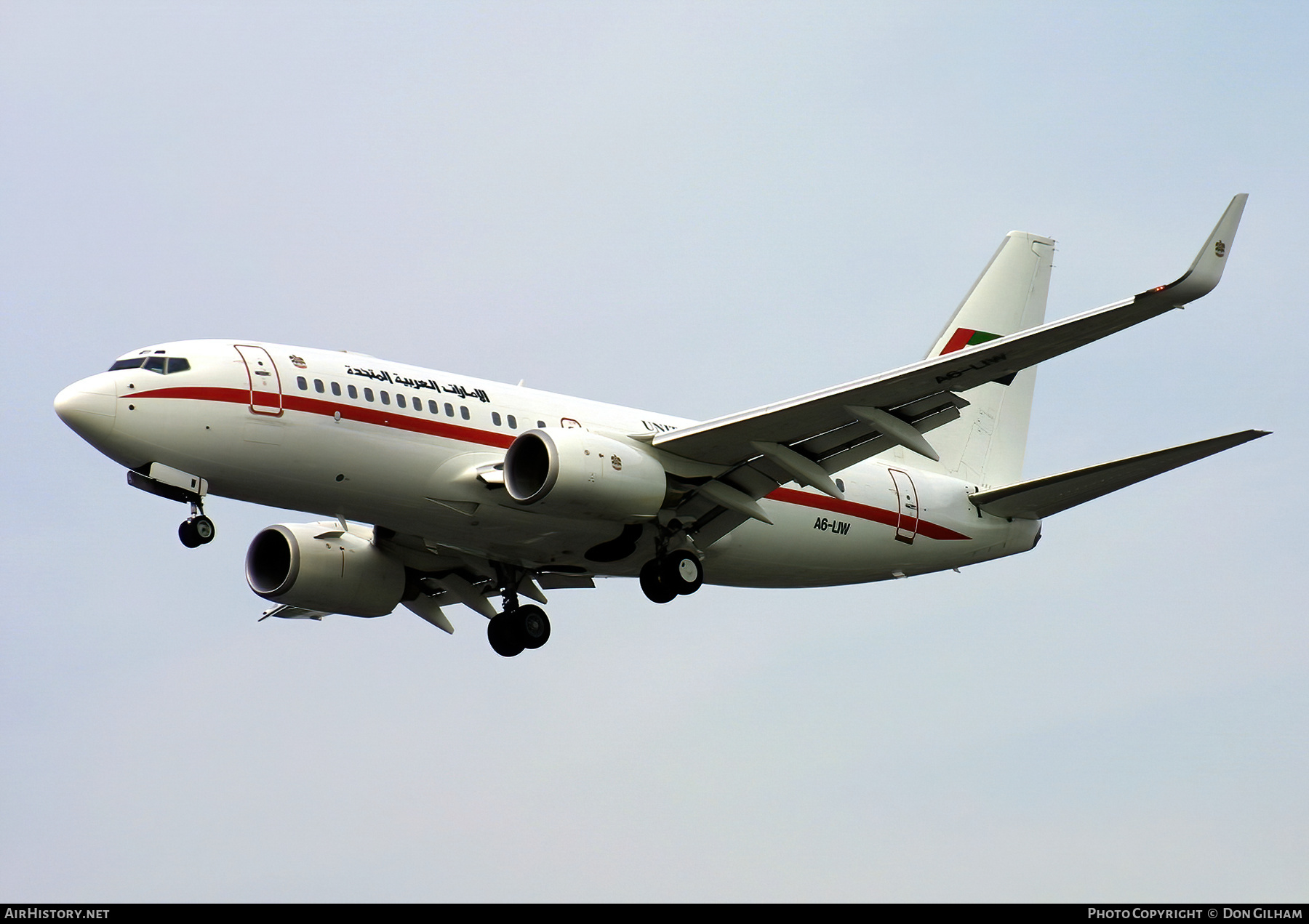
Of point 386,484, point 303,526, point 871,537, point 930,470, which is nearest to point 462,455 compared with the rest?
point 386,484

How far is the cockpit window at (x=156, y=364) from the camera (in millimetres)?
25188

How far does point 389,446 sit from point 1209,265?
1377 cm

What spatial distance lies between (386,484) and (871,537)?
10.8 meters

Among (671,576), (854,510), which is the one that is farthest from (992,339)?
(671,576)

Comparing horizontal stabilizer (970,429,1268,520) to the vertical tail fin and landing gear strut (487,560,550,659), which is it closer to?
the vertical tail fin

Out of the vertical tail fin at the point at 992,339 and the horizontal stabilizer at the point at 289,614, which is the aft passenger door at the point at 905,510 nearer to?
the vertical tail fin at the point at 992,339

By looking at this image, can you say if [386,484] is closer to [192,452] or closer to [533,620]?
[192,452]

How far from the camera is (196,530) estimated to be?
992 inches

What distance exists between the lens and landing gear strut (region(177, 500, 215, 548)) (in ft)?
82.4

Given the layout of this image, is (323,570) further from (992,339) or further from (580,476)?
(992,339)

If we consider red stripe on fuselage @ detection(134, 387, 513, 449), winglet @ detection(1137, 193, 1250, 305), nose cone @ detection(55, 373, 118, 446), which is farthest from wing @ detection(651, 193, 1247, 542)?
nose cone @ detection(55, 373, 118, 446)

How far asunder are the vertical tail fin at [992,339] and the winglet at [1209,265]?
11.8 m

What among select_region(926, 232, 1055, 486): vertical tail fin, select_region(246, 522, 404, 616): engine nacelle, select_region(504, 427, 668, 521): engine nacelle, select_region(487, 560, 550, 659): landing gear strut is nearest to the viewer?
select_region(504, 427, 668, 521): engine nacelle

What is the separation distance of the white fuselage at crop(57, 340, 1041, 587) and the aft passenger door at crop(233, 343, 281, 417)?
26 millimetres
